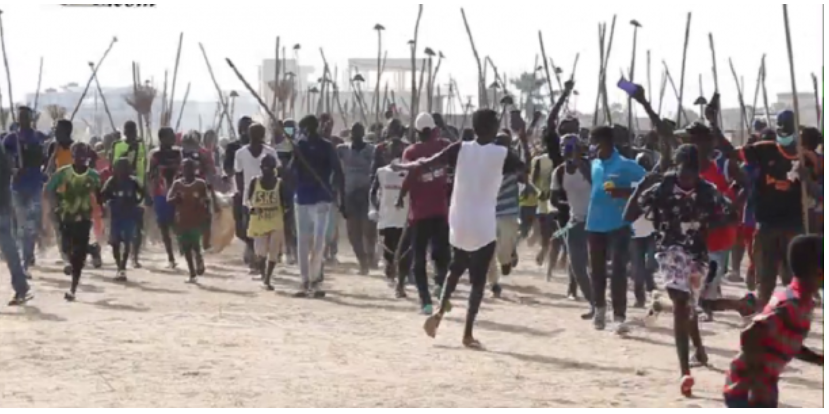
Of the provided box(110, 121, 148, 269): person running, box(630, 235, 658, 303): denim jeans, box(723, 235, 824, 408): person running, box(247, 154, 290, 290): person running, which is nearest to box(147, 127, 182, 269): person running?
box(110, 121, 148, 269): person running

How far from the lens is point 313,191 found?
1259 cm

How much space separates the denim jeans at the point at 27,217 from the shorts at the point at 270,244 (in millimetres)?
2210

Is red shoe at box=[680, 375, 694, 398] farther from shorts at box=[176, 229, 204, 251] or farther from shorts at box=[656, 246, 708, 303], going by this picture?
shorts at box=[176, 229, 204, 251]

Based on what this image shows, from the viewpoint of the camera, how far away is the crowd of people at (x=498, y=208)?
316 inches

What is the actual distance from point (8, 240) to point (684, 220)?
19.3 feet

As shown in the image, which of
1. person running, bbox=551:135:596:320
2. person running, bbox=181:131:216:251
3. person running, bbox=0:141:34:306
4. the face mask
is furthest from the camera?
person running, bbox=181:131:216:251

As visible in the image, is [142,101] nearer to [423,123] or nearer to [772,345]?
[423,123]

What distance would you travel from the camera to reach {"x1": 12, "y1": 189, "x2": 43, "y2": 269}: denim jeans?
14086mm

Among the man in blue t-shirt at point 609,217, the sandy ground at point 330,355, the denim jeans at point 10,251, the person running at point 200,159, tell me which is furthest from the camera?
the person running at point 200,159

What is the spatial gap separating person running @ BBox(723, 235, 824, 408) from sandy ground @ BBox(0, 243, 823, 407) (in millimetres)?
1686

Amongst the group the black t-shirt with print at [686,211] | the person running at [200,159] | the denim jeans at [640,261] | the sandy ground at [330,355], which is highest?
the person running at [200,159]

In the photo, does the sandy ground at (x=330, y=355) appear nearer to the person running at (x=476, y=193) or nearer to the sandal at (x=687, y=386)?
the sandal at (x=687, y=386)

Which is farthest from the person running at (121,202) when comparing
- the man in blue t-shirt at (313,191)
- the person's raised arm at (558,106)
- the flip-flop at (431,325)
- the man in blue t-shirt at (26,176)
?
the flip-flop at (431,325)

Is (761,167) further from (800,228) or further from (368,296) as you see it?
(368,296)
